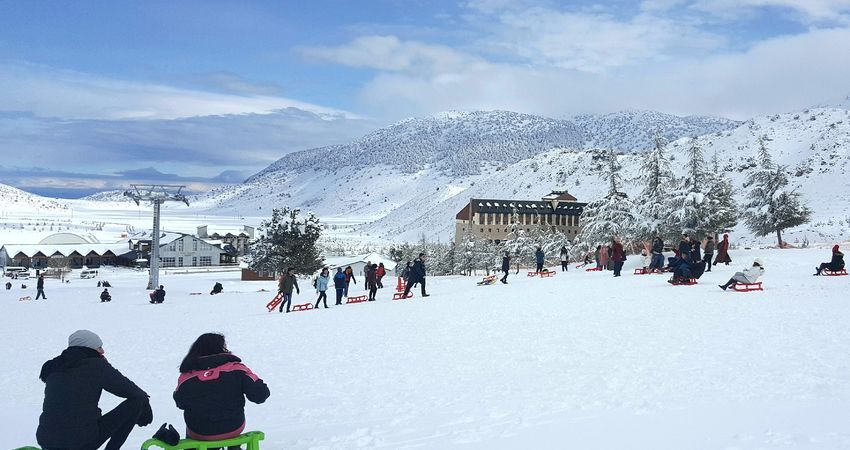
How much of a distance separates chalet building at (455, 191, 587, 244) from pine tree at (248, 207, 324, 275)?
6171cm

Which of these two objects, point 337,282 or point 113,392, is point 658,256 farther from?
point 113,392

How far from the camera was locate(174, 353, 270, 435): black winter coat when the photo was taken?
5.96 meters

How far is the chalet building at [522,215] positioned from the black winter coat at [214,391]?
119 m

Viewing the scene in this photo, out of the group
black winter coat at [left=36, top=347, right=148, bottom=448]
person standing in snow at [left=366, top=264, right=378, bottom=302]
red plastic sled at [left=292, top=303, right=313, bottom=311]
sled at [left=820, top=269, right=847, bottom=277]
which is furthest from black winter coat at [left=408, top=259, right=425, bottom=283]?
black winter coat at [left=36, top=347, right=148, bottom=448]

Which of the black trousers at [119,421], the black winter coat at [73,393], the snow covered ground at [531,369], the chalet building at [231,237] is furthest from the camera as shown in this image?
the chalet building at [231,237]

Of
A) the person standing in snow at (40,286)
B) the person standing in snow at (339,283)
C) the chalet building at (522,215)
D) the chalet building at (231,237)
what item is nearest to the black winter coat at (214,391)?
the person standing in snow at (339,283)

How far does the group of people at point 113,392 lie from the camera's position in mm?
5785

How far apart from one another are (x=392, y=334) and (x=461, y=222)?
119 metres

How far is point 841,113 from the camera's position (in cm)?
10238

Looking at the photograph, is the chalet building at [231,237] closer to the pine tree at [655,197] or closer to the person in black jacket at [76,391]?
the pine tree at [655,197]

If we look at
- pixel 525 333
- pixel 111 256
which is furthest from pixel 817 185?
pixel 111 256

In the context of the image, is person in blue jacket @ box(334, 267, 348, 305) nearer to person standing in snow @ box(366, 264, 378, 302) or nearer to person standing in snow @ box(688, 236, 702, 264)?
person standing in snow @ box(366, 264, 378, 302)

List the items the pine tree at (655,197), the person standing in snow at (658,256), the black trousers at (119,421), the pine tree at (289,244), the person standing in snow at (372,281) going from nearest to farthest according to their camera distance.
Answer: the black trousers at (119,421)
the person standing in snow at (372,281)
the person standing in snow at (658,256)
the pine tree at (655,197)
the pine tree at (289,244)

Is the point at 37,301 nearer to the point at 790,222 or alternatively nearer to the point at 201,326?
the point at 201,326
